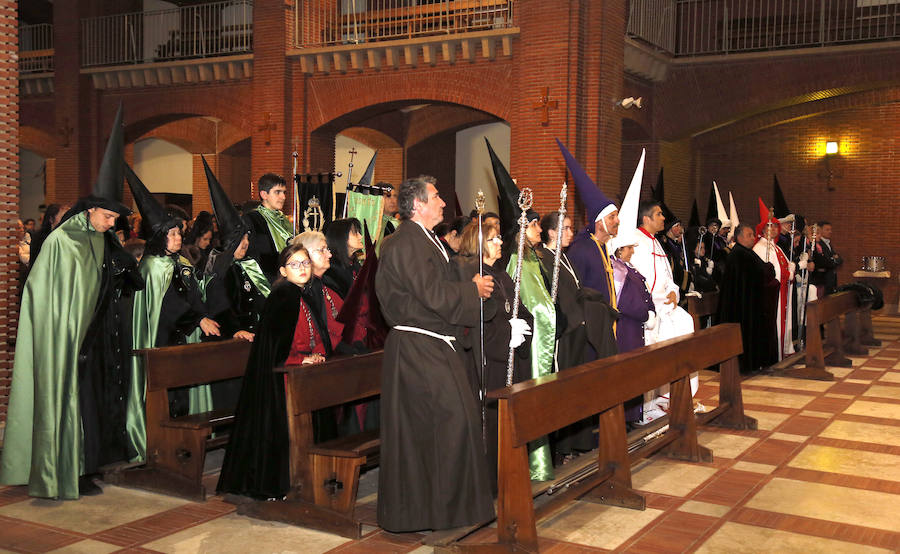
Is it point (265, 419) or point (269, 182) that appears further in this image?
point (269, 182)

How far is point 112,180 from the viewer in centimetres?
573

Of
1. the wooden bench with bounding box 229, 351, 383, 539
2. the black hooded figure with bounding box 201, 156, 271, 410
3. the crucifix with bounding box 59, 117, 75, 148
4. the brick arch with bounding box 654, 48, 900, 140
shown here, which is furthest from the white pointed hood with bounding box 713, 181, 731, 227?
the crucifix with bounding box 59, 117, 75, 148

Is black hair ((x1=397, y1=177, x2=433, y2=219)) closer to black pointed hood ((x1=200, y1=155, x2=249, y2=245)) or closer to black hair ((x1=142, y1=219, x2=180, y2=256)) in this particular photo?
black pointed hood ((x1=200, y1=155, x2=249, y2=245))

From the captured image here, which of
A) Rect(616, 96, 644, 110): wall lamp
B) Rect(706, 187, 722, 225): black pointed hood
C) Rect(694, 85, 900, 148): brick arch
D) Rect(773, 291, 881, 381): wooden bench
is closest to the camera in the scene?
Rect(773, 291, 881, 381): wooden bench

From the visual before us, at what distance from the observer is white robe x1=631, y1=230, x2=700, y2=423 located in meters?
7.76

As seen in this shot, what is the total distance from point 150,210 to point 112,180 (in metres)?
0.53

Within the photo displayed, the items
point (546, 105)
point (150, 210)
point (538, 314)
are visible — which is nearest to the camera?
point (538, 314)

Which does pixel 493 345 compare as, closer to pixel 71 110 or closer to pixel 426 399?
pixel 426 399

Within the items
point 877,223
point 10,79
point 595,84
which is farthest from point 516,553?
point 877,223

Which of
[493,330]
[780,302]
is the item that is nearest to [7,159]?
[493,330]

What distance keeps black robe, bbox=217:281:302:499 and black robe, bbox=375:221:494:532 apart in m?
0.84

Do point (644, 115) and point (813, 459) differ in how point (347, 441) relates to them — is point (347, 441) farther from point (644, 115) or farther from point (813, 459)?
point (644, 115)

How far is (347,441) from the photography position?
5230mm

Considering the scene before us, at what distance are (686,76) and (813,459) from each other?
447 inches
